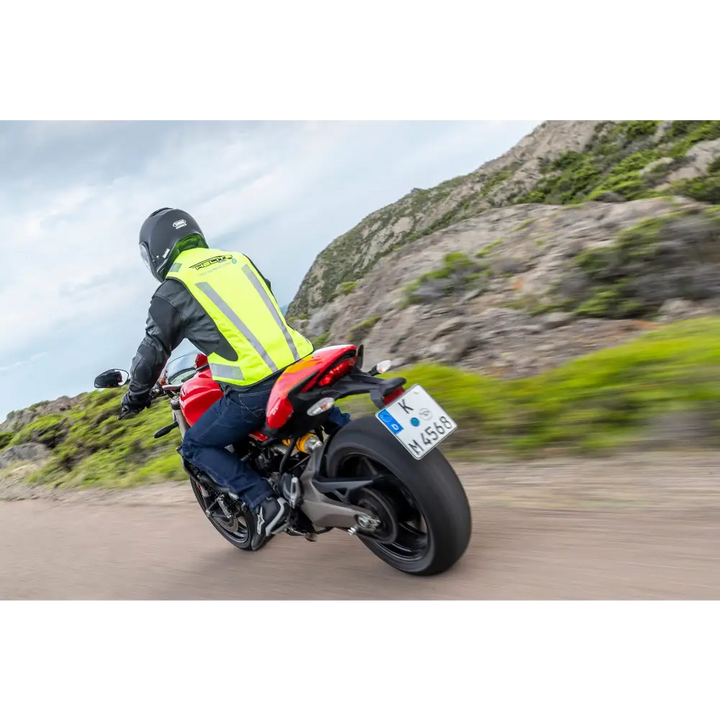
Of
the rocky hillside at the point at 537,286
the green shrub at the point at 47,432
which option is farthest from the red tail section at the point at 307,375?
the green shrub at the point at 47,432

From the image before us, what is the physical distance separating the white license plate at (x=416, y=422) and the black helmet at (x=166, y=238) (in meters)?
1.67

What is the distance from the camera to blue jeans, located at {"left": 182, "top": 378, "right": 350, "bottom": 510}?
3588 mm

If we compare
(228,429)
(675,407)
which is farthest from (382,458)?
(675,407)

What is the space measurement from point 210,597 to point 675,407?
322 cm

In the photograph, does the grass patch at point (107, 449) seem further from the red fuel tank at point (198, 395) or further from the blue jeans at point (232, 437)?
the blue jeans at point (232, 437)

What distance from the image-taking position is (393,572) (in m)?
3.45

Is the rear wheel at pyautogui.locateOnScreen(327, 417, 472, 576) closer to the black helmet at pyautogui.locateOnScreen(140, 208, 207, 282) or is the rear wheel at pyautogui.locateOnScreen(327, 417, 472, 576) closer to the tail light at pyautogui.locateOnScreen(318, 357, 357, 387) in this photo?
the tail light at pyautogui.locateOnScreen(318, 357, 357, 387)

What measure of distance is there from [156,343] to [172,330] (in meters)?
0.15

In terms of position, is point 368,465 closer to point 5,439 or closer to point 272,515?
point 272,515

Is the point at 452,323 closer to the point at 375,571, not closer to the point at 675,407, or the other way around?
the point at 675,407

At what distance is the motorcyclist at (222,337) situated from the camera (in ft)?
11.5

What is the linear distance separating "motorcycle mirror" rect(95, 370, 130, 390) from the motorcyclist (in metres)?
0.14

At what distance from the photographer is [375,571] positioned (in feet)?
11.6

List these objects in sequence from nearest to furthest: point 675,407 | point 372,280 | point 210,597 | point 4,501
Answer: point 210,597 → point 675,407 → point 4,501 → point 372,280
